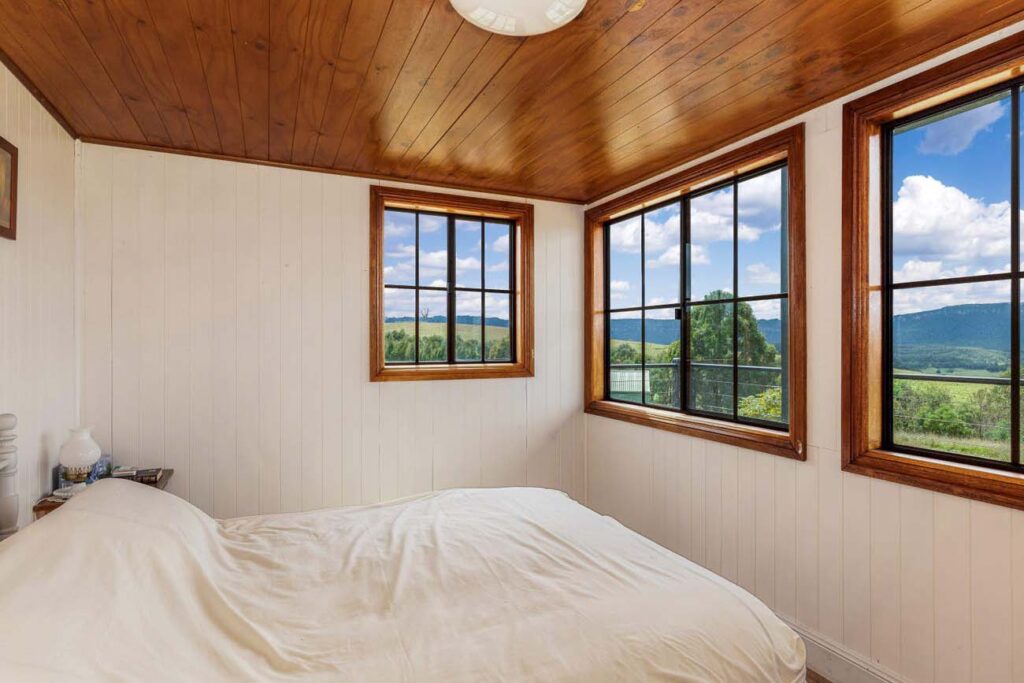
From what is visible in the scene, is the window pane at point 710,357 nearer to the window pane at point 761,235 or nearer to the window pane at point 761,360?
the window pane at point 761,360

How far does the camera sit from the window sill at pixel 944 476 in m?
1.69

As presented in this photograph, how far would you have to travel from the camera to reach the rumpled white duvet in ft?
3.60

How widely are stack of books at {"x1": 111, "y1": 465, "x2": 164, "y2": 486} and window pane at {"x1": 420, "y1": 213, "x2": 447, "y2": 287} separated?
1.80 metres

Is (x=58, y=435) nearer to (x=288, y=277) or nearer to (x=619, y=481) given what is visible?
(x=288, y=277)

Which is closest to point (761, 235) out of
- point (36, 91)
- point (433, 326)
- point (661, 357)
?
point (661, 357)

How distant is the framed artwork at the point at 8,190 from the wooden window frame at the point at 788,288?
2.99 metres

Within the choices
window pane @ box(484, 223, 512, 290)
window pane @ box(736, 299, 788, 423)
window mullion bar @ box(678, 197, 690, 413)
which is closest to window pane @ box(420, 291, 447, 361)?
window pane @ box(484, 223, 512, 290)

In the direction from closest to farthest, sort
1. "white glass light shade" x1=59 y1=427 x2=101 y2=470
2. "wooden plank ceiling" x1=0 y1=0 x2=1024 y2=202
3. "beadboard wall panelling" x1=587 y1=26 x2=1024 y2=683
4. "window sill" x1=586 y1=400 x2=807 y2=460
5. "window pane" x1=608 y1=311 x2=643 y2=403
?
1. "wooden plank ceiling" x1=0 y1=0 x2=1024 y2=202
2. "beadboard wall panelling" x1=587 y1=26 x2=1024 y2=683
3. "white glass light shade" x1=59 y1=427 x2=101 y2=470
4. "window sill" x1=586 y1=400 x2=807 y2=460
5. "window pane" x1=608 y1=311 x2=643 y2=403

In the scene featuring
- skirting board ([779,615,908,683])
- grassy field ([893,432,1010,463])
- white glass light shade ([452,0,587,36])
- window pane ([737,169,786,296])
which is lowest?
skirting board ([779,615,908,683])

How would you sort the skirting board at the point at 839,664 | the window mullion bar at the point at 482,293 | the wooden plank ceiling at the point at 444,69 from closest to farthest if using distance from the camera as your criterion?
the wooden plank ceiling at the point at 444,69, the skirting board at the point at 839,664, the window mullion bar at the point at 482,293

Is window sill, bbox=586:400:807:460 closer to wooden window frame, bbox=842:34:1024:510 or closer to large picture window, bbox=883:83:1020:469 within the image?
wooden window frame, bbox=842:34:1024:510

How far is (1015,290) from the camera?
1.77 m

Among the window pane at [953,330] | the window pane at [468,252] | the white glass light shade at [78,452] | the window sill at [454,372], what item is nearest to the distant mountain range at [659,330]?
the window pane at [953,330]

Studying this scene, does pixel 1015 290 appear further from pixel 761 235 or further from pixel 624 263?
Result: pixel 624 263
